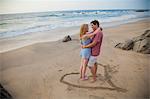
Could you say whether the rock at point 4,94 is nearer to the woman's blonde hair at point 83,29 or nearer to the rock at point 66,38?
the rock at point 66,38

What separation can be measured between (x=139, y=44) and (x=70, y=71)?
0.74 metres

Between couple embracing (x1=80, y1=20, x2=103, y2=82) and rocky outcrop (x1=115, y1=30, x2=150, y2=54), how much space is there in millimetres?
357

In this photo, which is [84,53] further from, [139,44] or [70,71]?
[139,44]

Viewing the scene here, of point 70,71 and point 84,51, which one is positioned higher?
point 84,51

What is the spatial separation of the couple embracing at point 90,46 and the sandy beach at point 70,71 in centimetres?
5

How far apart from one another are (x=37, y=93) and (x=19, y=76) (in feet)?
0.84

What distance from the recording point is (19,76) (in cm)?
201

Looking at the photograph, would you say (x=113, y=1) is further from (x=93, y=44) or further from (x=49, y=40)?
(x=49, y=40)

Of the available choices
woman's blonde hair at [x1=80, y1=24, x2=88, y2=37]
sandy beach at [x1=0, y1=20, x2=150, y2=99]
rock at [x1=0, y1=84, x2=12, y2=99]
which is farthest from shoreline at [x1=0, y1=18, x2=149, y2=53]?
rock at [x1=0, y1=84, x2=12, y2=99]

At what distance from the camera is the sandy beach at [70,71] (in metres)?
1.89

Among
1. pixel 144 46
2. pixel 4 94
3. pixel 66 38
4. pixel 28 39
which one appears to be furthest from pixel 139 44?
pixel 4 94

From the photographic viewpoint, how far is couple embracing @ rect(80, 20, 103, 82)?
6.15 feet

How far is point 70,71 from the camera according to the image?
6.55 feet

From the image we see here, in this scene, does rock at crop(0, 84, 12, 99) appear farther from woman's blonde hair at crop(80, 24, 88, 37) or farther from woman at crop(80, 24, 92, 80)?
woman's blonde hair at crop(80, 24, 88, 37)
